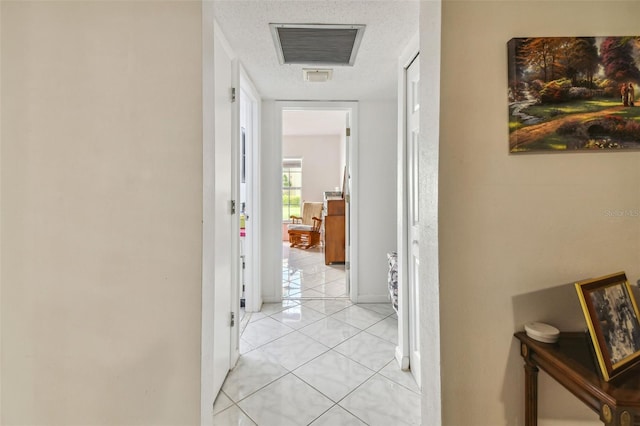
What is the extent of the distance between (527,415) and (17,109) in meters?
2.12

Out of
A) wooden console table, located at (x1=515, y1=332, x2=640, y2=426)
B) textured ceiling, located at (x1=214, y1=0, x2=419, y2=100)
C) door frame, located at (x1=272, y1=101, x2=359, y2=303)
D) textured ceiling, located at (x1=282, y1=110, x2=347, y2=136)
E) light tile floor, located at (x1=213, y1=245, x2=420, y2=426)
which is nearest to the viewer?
wooden console table, located at (x1=515, y1=332, x2=640, y2=426)

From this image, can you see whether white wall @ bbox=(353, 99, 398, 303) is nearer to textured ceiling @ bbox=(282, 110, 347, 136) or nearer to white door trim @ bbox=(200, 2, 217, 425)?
textured ceiling @ bbox=(282, 110, 347, 136)

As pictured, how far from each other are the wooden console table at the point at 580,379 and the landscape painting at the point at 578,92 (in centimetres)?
68

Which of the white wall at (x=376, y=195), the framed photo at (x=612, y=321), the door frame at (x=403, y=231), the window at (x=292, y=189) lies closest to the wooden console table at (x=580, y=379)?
the framed photo at (x=612, y=321)

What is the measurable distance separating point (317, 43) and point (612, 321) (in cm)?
187

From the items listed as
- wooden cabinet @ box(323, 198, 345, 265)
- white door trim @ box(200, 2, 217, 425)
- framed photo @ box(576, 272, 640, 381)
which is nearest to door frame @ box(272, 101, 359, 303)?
wooden cabinet @ box(323, 198, 345, 265)

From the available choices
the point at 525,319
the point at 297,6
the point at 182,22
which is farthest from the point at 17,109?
the point at 525,319

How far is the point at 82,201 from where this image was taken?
3.04ft

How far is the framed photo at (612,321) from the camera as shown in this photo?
732 mm

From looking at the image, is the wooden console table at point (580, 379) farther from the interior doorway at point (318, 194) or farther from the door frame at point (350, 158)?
the interior doorway at point (318, 194)

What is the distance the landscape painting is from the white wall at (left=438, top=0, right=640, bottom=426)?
0.05m

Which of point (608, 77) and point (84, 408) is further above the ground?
point (608, 77)

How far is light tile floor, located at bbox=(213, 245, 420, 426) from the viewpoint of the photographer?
4.64 ft

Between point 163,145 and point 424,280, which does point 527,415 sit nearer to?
point 424,280
